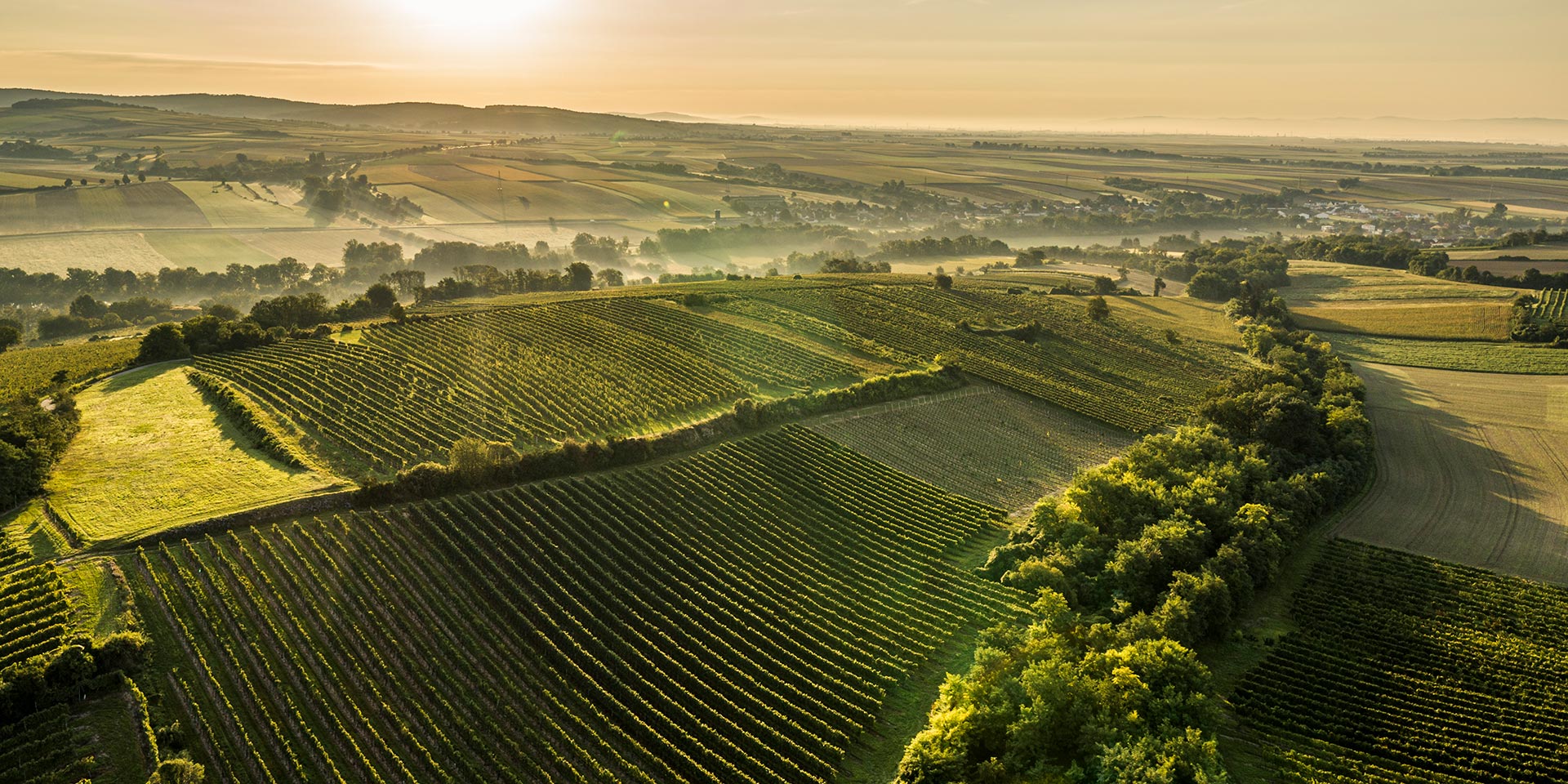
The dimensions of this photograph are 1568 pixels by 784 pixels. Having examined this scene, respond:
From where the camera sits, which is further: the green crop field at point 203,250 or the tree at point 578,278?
the green crop field at point 203,250

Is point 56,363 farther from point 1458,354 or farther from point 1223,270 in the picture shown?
point 1223,270

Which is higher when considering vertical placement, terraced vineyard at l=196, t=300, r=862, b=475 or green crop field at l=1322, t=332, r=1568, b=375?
terraced vineyard at l=196, t=300, r=862, b=475

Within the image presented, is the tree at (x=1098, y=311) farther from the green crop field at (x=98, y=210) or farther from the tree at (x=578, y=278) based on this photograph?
the green crop field at (x=98, y=210)

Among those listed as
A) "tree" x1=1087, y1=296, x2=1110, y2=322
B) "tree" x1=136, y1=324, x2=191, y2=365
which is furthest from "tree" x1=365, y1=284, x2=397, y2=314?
"tree" x1=1087, y1=296, x2=1110, y2=322

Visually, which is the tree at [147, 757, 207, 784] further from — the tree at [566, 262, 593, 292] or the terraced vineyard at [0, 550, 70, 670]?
the tree at [566, 262, 593, 292]

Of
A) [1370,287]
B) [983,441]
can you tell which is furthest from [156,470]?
[1370,287]

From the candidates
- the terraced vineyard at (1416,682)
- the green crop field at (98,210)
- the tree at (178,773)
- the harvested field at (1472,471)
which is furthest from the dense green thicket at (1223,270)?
the green crop field at (98,210)
